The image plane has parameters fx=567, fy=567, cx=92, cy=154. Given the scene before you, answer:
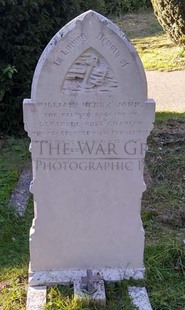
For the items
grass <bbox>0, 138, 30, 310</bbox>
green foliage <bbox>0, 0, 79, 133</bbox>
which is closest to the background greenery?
green foliage <bbox>0, 0, 79, 133</bbox>

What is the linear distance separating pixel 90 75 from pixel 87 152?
451 mm

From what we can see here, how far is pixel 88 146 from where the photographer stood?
329cm

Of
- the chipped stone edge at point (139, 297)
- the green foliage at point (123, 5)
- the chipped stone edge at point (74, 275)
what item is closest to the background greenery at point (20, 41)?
the chipped stone edge at point (74, 275)

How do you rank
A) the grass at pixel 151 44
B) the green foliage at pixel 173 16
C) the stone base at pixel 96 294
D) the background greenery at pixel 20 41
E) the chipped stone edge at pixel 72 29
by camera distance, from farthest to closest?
1. the grass at pixel 151 44
2. the green foliage at pixel 173 16
3. the background greenery at pixel 20 41
4. the stone base at pixel 96 294
5. the chipped stone edge at pixel 72 29

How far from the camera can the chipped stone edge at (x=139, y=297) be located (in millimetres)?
3238

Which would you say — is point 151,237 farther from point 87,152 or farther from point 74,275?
point 87,152

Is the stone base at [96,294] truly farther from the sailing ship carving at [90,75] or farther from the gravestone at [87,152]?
the sailing ship carving at [90,75]

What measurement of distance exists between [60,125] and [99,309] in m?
1.07

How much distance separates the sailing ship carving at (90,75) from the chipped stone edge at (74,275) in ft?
3.75

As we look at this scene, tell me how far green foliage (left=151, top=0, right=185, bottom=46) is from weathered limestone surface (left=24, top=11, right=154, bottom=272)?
25.2ft

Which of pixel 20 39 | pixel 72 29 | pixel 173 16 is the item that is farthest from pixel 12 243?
pixel 173 16

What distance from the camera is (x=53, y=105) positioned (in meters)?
3.18

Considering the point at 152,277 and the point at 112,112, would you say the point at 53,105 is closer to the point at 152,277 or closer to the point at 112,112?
the point at 112,112

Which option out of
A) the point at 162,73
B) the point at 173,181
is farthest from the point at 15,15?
the point at 162,73
